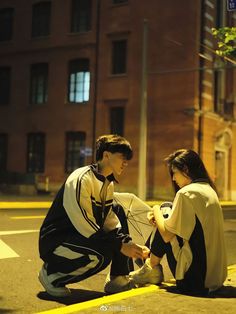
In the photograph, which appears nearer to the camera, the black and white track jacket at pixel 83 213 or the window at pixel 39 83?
the black and white track jacket at pixel 83 213

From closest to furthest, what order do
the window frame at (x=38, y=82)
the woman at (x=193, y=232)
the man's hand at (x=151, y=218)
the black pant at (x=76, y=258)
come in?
the black pant at (x=76, y=258), the woman at (x=193, y=232), the man's hand at (x=151, y=218), the window frame at (x=38, y=82)

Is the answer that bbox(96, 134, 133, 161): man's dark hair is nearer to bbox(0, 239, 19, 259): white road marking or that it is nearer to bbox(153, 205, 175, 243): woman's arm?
bbox(153, 205, 175, 243): woman's arm

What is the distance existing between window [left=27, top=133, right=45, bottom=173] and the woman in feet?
88.4

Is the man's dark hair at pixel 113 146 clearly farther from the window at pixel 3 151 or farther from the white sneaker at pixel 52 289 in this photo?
the window at pixel 3 151

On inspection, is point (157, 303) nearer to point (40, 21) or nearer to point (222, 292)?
point (222, 292)

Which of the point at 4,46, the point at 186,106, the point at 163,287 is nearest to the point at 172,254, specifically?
the point at 163,287

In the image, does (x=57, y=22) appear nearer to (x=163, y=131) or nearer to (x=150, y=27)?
(x=150, y=27)

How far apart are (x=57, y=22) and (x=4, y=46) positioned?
4.22 m

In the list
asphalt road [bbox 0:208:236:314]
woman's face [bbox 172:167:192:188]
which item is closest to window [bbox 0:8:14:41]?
asphalt road [bbox 0:208:236:314]

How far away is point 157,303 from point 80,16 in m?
28.4

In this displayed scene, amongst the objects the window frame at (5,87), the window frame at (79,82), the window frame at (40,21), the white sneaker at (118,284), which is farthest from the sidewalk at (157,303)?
the window frame at (5,87)

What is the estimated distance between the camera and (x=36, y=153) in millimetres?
31938

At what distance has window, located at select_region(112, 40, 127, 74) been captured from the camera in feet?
96.5

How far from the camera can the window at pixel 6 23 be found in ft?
111
